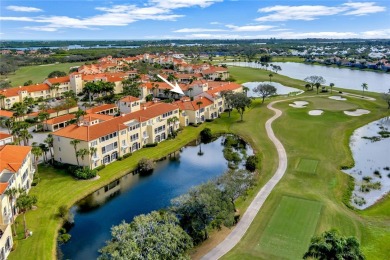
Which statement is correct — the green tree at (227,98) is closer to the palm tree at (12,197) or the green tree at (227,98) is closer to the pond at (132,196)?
the pond at (132,196)

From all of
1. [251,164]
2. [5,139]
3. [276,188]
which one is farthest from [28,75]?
[276,188]

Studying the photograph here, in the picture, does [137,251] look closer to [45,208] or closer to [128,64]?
[45,208]

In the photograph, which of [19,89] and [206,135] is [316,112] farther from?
[19,89]

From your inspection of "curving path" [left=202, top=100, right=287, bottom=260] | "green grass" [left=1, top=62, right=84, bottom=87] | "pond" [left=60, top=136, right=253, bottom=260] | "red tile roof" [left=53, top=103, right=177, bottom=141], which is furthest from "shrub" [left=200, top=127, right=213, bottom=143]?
"green grass" [left=1, top=62, right=84, bottom=87]

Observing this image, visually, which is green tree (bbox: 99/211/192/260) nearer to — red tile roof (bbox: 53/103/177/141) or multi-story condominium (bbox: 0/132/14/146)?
red tile roof (bbox: 53/103/177/141)

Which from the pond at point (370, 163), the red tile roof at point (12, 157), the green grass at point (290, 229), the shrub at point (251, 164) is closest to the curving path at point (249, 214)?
the green grass at point (290, 229)

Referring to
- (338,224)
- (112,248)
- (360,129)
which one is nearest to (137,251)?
(112,248)

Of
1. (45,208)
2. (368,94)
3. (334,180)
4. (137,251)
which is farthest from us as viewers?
(368,94)
